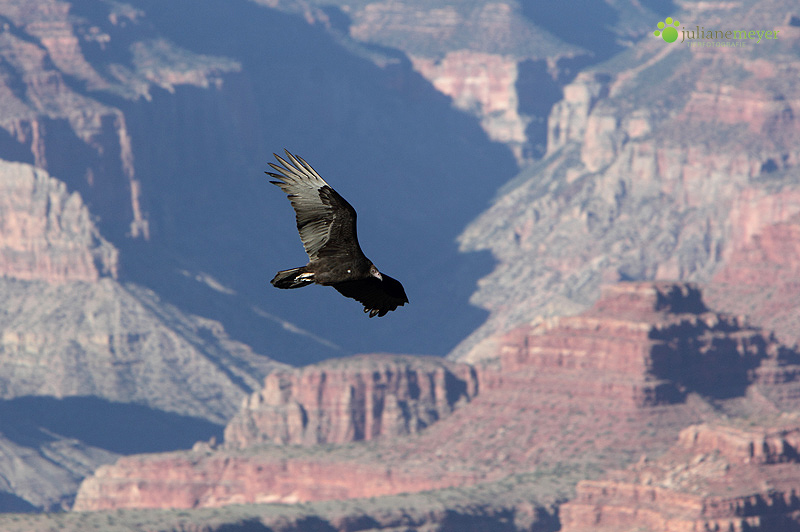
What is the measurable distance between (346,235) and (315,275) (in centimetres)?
163

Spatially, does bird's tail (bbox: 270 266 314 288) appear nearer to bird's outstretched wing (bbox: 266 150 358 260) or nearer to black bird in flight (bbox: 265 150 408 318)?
black bird in flight (bbox: 265 150 408 318)

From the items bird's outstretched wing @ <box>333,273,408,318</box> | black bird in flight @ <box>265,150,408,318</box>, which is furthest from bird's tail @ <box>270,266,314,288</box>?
bird's outstretched wing @ <box>333,273,408,318</box>

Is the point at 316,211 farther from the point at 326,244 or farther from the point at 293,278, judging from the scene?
the point at 293,278

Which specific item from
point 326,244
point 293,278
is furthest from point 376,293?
point 293,278

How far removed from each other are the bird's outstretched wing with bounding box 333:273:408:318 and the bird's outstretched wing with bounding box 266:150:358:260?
115 cm

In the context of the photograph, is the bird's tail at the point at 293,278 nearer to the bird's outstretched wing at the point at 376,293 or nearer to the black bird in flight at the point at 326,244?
the black bird in flight at the point at 326,244

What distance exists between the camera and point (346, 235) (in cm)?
7462

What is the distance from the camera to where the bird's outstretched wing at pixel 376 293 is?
246 ft

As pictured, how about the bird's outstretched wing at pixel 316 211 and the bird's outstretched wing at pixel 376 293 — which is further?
the bird's outstretched wing at pixel 376 293

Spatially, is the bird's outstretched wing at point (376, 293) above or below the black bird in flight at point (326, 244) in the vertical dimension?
below

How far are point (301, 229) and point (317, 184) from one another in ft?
5.11

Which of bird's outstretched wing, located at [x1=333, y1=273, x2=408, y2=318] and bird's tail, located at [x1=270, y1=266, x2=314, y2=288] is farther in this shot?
bird's outstretched wing, located at [x1=333, y1=273, x2=408, y2=318]

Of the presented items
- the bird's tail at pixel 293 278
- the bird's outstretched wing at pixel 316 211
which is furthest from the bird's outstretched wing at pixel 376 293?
the bird's outstretched wing at pixel 316 211

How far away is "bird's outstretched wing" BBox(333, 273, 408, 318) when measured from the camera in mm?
75125
